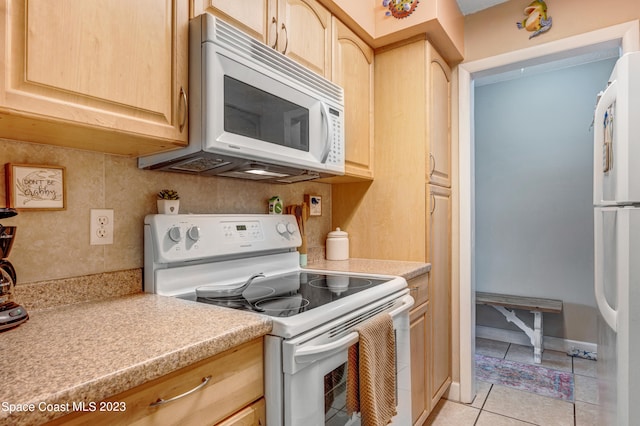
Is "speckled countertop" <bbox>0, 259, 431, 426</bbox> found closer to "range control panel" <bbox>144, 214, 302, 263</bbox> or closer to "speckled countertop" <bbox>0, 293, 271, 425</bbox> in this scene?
"speckled countertop" <bbox>0, 293, 271, 425</bbox>

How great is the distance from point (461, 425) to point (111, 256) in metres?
2.00

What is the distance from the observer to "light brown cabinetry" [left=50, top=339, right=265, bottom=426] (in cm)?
64

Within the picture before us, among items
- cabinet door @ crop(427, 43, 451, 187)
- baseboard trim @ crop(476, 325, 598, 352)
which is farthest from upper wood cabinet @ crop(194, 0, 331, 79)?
baseboard trim @ crop(476, 325, 598, 352)

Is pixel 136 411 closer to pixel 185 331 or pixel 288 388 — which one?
pixel 185 331

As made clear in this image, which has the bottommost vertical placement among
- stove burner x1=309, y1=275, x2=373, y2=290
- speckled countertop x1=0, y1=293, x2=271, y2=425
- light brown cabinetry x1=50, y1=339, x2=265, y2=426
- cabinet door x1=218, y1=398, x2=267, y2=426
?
cabinet door x1=218, y1=398, x2=267, y2=426

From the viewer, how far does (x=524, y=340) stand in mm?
3139

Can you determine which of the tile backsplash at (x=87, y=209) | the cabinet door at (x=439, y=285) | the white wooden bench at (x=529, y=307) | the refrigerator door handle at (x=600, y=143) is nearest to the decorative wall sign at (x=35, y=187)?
the tile backsplash at (x=87, y=209)

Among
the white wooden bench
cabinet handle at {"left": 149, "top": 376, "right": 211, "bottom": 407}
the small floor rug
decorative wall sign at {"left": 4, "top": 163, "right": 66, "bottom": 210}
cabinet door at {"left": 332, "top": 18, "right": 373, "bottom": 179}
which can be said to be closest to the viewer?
cabinet handle at {"left": 149, "top": 376, "right": 211, "bottom": 407}

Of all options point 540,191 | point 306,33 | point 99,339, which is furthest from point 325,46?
Answer: point 540,191

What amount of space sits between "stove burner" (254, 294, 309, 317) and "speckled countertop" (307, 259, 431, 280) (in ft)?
1.90

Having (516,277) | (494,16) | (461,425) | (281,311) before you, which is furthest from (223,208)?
(516,277)

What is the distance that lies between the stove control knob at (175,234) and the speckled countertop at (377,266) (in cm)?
81

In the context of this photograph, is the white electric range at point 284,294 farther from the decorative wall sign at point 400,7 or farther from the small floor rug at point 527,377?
the small floor rug at point 527,377

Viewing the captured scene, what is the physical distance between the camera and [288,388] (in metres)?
0.90
